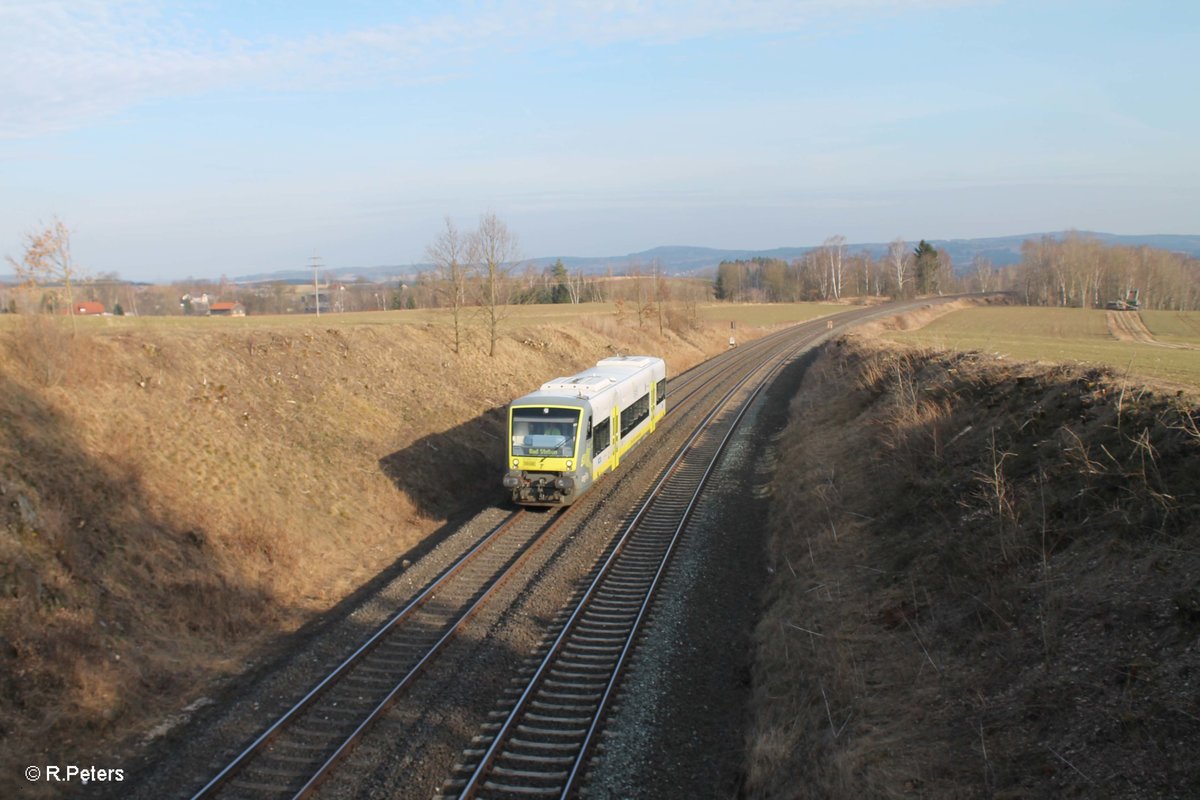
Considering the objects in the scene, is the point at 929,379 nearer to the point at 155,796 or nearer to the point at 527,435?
the point at 527,435

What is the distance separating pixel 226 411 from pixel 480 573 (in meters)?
8.12

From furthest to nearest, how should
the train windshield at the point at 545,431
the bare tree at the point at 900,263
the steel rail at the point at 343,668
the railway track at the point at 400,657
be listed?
the bare tree at the point at 900,263 → the train windshield at the point at 545,431 → the railway track at the point at 400,657 → the steel rail at the point at 343,668

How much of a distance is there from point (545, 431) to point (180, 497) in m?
7.53

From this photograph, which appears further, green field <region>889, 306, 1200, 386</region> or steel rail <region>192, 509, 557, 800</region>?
green field <region>889, 306, 1200, 386</region>

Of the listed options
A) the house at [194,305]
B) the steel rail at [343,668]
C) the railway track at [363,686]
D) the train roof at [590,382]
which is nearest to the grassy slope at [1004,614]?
the railway track at [363,686]

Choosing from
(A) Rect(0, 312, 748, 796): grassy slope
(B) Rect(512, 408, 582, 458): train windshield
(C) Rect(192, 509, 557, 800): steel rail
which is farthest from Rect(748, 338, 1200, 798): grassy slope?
(A) Rect(0, 312, 748, 796): grassy slope

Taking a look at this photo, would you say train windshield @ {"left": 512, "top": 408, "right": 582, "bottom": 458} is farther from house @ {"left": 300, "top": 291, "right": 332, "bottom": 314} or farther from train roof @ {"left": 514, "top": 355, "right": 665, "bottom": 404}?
house @ {"left": 300, "top": 291, "right": 332, "bottom": 314}

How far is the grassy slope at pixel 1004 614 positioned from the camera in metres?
6.76

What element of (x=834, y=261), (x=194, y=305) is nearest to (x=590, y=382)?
(x=194, y=305)

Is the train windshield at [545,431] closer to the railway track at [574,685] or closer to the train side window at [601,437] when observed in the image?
the train side window at [601,437]

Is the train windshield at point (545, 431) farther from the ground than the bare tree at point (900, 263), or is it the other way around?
the bare tree at point (900, 263)

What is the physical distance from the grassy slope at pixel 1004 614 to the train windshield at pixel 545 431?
5318 mm

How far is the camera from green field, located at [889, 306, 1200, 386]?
19.2 m

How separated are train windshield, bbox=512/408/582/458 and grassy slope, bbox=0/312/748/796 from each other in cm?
297
